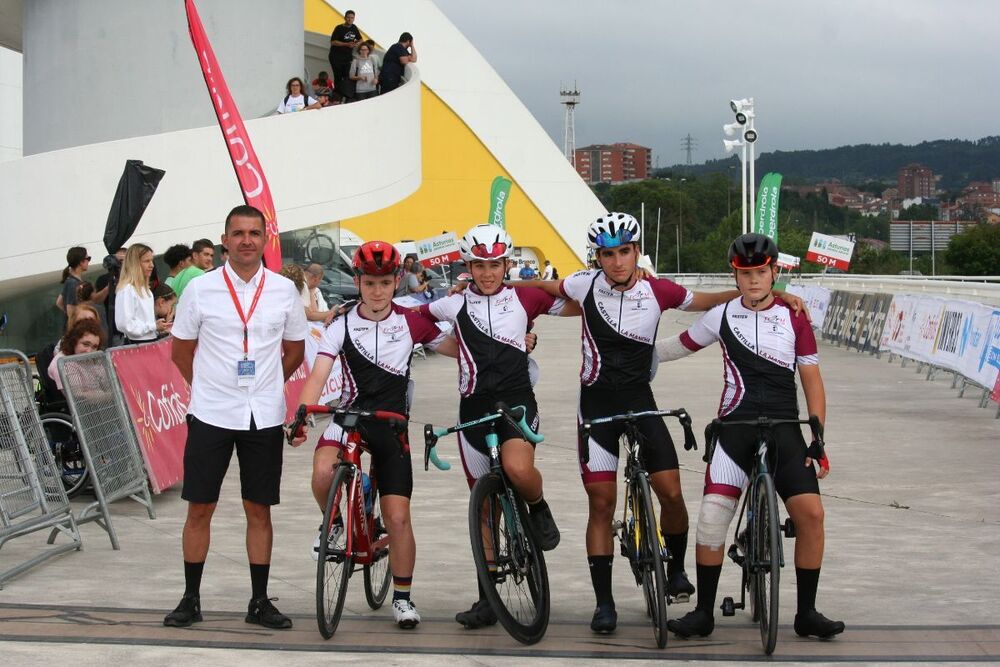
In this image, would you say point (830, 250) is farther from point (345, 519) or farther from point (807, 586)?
point (345, 519)

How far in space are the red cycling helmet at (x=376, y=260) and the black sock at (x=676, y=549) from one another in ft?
6.31

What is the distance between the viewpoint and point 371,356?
22.0ft

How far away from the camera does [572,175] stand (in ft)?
222

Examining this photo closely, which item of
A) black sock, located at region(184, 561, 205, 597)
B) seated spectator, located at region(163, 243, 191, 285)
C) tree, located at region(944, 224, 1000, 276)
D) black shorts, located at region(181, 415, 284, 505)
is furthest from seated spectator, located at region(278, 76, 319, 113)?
tree, located at region(944, 224, 1000, 276)

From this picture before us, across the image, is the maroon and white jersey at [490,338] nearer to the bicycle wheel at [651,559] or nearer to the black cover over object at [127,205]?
the bicycle wheel at [651,559]

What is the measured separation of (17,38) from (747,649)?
2729 cm

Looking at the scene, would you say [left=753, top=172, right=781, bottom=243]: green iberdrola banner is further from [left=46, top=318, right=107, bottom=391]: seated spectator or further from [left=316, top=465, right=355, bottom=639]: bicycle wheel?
[left=316, top=465, right=355, bottom=639]: bicycle wheel

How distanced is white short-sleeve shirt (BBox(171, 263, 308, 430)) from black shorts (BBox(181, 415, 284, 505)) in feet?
0.14

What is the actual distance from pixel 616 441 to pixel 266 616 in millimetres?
1830

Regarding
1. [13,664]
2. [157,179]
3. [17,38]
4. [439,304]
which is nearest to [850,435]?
[157,179]

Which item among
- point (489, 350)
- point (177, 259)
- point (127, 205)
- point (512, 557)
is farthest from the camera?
point (127, 205)

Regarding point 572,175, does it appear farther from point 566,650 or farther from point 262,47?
point 566,650

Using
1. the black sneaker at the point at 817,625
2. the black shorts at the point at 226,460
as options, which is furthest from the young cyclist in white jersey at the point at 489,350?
the black sneaker at the point at 817,625

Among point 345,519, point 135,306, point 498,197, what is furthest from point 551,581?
point 498,197
